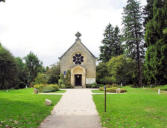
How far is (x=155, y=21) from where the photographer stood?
2220 cm

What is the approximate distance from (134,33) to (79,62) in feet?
39.1

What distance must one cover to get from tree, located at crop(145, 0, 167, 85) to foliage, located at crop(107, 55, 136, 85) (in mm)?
10778

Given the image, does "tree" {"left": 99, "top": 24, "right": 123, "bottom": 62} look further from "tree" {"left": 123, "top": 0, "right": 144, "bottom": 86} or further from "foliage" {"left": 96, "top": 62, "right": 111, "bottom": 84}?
"tree" {"left": 123, "top": 0, "right": 144, "bottom": 86}

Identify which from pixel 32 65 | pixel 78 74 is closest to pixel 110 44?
pixel 78 74

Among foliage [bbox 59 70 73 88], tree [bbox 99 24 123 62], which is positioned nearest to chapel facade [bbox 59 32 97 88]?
foliage [bbox 59 70 73 88]

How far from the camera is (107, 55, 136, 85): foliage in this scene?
34609 millimetres

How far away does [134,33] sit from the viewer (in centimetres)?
3291

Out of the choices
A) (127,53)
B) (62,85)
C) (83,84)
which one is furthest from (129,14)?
(62,85)

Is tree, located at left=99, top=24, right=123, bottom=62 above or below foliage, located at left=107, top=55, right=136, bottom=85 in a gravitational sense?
above

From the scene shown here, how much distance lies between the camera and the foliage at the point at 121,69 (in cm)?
3461

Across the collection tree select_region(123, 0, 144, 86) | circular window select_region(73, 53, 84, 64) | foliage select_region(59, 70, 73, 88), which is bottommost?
foliage select_region(59, 70, 73, 88)

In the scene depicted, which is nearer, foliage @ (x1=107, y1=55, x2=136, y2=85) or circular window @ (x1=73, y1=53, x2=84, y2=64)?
circular window @ (x1=73, y1=53, x2=84, y2=64)

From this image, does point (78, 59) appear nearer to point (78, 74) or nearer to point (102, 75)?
point (78, 74)

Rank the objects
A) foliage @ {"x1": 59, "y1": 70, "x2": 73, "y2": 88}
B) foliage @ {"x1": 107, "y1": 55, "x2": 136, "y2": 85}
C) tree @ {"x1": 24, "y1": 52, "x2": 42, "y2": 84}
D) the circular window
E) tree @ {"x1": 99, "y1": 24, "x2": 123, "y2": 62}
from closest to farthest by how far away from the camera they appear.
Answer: foliage @ {"x1": 59, "y1": 70, "x2": 73, "y2": 88}, the circular window, foliage @ {"x1": 107, "y1": 55, "x2": 136, "y2": 85}, tree @ {"x1": 24, "y1": 52, "x2": 42, "y2": 84}, tree @ {"x1": 99, "y1": 24, "x2": 123, "y2": 62}
